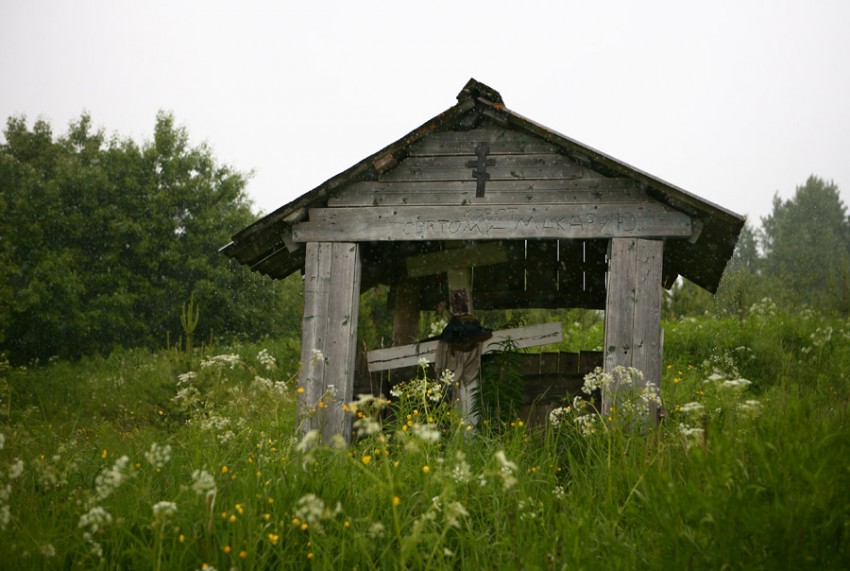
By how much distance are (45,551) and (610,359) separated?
4.82 meters

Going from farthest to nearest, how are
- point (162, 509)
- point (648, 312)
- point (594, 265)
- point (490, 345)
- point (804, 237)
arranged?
1. point (804, 237)
2. point (594, 265)
3. point (490, 345)
4. point (648, 312)
5. point (162, 509)

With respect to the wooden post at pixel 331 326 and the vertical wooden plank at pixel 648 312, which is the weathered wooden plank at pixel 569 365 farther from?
the wooden post at pixel 331 326

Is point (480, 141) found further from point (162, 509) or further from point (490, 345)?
point (162, 509)

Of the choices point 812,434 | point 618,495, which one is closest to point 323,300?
point 618,495

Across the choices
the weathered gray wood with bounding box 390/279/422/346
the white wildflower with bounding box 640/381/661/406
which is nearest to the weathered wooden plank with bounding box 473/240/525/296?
the weathered gray wood with bounding box 390/279/422/346

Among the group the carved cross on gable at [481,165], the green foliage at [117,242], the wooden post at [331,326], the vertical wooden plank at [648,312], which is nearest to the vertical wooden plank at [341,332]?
the wooden post at [331,326]

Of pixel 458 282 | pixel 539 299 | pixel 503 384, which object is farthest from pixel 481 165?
pixel 539 299

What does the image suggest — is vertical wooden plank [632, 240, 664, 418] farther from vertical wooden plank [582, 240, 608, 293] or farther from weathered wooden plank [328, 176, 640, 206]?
vertical wooden plank [582, 240, 608, 293]

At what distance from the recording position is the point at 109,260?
29484mm

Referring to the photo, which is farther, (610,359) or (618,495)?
(610,359)

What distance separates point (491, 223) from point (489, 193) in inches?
12.5

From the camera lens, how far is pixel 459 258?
8469 millimetres

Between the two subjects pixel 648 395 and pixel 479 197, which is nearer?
pixel 648 395

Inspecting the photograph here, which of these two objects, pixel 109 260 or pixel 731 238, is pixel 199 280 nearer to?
pixel 109 260
